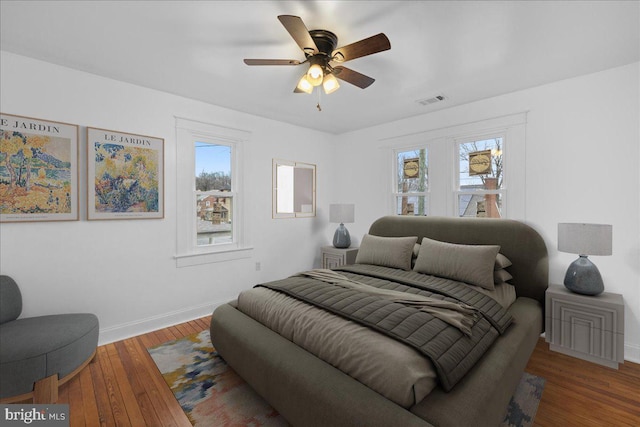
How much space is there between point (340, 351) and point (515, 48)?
2.59 m

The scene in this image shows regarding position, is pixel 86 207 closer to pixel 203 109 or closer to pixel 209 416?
pixel 203 109

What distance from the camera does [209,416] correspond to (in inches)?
70.2

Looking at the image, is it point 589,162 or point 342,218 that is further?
point 342,218

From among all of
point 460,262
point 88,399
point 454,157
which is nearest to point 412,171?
point 454,157

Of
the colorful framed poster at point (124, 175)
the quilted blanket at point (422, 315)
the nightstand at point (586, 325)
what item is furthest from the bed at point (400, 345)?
the colorful framed poster at point (124, 175)

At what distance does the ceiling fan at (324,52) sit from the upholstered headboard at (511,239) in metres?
1.98

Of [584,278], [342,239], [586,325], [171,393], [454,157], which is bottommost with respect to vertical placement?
[171,393]

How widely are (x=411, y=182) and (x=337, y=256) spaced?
1528 mm

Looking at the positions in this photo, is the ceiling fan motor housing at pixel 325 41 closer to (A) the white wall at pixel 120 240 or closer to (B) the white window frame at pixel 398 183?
(A) the white wall at pixel 120 240

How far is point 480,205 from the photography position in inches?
134

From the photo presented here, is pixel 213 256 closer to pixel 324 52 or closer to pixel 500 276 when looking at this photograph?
pixel 324 52

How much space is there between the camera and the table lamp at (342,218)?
435 centimetres

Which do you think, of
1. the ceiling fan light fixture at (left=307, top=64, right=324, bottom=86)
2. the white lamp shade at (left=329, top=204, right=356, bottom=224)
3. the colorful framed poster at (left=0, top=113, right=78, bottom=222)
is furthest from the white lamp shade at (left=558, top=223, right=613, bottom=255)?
the colorful framed poster at (left=0, top=113, right=78, bottom=222)
